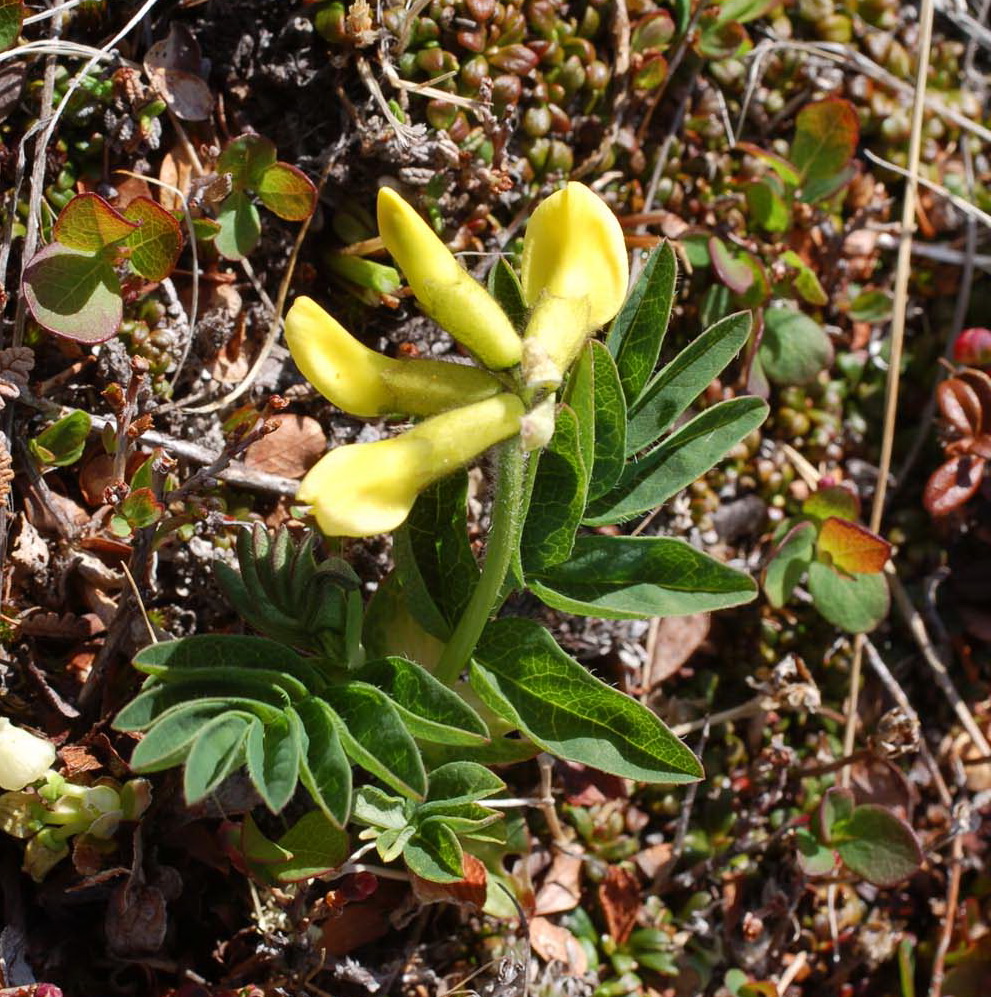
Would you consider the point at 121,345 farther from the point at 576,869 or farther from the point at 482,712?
the point at 576,869

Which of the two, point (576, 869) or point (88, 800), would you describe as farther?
point (576, 869)

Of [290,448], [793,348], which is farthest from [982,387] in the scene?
[290,448]

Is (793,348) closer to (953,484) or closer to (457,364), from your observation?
(953,484)

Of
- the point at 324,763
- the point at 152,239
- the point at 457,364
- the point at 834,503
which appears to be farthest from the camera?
the point at 834,503

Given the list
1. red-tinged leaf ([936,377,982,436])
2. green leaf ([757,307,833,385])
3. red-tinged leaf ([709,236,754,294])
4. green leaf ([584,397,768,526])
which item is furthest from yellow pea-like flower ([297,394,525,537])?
red-tinged leaf ([936,377,982,436])

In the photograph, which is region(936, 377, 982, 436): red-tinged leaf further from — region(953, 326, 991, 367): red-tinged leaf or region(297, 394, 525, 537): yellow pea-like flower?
region(297, 394, 525, 537): yellow pea-like flower

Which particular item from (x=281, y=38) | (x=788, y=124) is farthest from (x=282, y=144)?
(x=788, y=124)

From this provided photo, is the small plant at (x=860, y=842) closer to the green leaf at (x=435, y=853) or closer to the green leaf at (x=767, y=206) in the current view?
the green leaf at (x=435, y=853)
